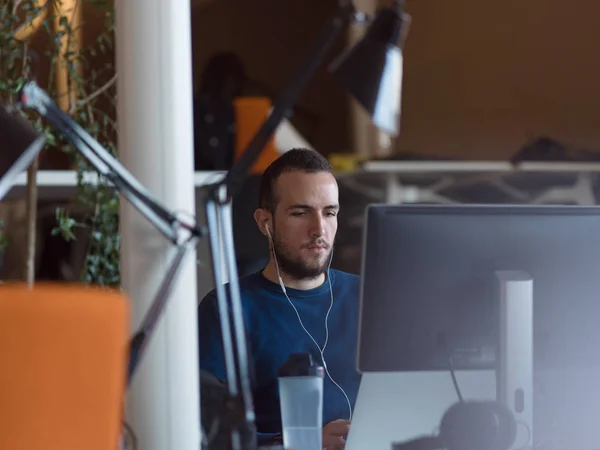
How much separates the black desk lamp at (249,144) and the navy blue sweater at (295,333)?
0.34 meters

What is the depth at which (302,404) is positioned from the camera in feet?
5.01

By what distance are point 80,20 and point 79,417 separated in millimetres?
1724

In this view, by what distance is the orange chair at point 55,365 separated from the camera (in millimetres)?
932

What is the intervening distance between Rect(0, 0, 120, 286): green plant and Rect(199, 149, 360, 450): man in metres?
0.56

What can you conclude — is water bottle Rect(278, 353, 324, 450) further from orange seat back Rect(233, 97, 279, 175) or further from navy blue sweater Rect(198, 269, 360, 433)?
orange seat back Rect(233, 97, 279, 175)

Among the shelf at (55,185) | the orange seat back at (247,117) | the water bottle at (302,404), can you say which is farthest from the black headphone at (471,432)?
the orange seat back at (247,117)

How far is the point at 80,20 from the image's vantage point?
8.04ft

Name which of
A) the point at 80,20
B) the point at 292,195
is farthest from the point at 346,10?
the point at 80,20

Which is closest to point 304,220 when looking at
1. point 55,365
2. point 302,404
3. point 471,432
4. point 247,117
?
point 302,404

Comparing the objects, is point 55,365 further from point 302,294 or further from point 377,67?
point 302,294

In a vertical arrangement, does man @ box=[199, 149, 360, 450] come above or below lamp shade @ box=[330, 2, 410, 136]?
below

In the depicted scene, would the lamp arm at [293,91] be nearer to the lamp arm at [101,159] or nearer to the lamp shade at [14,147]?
the lamp arm at [101,159]

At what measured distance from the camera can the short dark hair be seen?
1.72 metres

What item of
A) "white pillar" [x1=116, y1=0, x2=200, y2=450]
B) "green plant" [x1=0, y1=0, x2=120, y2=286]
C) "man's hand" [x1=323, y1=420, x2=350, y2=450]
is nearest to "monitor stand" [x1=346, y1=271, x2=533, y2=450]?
"man's hand" [x1=323, y1=420, x2=350, y2=450]
